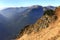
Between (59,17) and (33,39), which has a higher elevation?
(59,17)

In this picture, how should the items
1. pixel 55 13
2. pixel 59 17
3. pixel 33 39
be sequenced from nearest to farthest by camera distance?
1. pixel 33 39
2. pixel 59 17
3. pixel 55 13

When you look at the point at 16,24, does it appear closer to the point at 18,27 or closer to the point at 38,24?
the point at 18,27

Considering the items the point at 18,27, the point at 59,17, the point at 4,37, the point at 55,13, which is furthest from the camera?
the point at 18,27

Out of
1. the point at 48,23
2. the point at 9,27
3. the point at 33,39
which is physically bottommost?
the point at 33,39

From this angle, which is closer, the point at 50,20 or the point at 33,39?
the point at 33,39

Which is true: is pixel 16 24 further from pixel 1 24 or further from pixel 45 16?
pixel 45 16

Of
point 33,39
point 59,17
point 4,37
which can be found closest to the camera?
point 33,39

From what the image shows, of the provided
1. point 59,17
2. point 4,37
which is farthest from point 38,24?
point 4,37

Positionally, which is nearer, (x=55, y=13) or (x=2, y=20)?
(x=55, y=13)

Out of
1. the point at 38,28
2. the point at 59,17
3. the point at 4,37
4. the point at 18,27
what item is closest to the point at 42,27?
the point at 38,28
